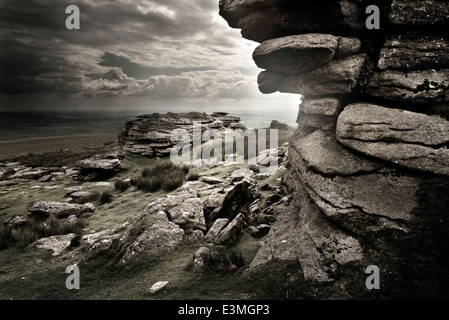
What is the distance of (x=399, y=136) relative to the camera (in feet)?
19.5

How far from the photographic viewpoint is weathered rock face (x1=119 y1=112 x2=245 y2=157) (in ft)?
70.9

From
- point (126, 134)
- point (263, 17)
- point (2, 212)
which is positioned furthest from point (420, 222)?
point (126, 134)

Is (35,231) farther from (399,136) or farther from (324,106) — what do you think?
(399,136)

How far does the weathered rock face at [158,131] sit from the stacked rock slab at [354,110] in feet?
49.1

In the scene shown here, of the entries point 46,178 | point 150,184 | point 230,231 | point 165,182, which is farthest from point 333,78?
point 46,178

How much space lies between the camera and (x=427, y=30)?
21.6 feet

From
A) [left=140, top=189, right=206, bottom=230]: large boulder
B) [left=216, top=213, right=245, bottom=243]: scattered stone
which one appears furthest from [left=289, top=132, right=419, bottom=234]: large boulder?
[left=140, top=189, right=206, bottom=230]: large boulder

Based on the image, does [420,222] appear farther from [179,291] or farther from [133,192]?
[133,192]

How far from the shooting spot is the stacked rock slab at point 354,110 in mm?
5512

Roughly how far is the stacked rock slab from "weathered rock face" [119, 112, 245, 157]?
1495 centimetres

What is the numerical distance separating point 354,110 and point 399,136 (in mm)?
1479

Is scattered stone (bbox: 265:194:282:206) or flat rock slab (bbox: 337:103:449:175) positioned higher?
flat rock slab (bbox: 337:103:449:175)

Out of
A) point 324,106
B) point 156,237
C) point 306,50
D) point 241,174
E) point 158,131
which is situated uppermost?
point 306,50

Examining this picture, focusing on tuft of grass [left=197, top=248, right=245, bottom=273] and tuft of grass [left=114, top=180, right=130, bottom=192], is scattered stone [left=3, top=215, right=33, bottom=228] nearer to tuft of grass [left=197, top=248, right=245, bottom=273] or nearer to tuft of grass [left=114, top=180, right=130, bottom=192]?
tuft of grass [left=114, top=180, right=130, bottom=192]
